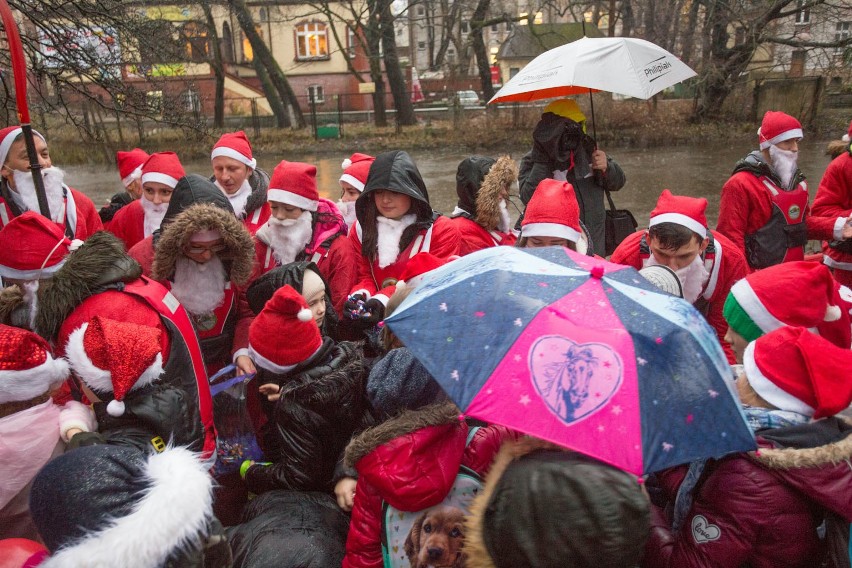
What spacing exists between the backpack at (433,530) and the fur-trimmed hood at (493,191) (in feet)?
8.84

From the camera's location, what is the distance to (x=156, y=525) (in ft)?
5.54

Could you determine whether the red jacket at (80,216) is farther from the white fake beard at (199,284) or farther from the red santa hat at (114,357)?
the red santa hat at (114,357)

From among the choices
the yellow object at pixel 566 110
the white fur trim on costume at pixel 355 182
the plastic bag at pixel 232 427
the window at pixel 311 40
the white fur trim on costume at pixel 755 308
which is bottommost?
the plastic bag at pixel 232 427

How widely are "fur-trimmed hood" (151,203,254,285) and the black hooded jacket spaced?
1.75m

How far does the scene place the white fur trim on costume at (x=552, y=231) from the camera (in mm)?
3842

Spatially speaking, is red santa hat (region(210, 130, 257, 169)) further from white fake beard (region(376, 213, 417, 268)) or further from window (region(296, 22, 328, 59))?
window (region(296, 22, 328, 59))

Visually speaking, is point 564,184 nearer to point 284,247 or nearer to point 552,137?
point 552,137

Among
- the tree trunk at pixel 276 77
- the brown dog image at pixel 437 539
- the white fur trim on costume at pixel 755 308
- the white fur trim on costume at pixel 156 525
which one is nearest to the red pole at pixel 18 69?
the white fur trim on costume at pixel 156 525

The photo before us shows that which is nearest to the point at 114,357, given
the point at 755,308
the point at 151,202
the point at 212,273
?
the point at 212,273

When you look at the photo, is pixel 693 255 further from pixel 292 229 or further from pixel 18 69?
pixel 18 69

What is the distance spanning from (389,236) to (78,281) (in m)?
1.91

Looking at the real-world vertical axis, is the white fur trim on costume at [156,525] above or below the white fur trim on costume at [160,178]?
below

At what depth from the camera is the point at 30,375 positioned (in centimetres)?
234

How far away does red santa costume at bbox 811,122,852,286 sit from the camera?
489 centimetres
